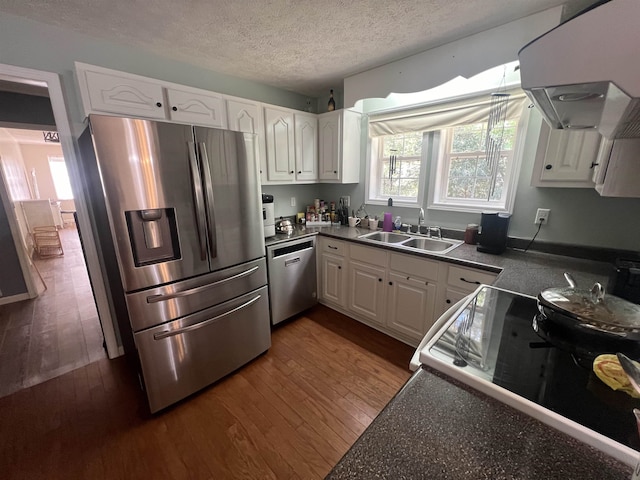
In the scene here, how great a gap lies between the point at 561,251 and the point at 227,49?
9.51 feet

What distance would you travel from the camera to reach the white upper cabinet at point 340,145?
274cm

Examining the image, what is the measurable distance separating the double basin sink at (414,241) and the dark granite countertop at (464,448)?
1685mm

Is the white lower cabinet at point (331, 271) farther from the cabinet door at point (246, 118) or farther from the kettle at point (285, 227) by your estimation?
the cabinet door at point (246, 118)

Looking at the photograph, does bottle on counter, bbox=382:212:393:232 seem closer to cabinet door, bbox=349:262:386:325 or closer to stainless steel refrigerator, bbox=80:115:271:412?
cabinet door, bbox=349:262:386:325

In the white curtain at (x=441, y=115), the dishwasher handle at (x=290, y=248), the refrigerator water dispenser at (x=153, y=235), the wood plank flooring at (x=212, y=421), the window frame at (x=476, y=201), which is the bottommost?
the wood plank flooring at (x=212, y=421)

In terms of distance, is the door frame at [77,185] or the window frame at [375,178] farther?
the window frame at [375,178]

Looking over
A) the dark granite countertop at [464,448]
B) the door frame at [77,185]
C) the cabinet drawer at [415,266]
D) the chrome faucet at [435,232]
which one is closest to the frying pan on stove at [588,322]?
the dark granite countertop at [464,448]

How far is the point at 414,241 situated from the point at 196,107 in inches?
88.8

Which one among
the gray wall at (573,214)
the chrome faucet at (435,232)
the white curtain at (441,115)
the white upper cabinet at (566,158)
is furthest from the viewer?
the chrome faucet at (435,232)

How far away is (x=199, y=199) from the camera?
62.9 inches

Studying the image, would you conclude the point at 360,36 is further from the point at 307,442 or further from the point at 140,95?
the point at 307,442

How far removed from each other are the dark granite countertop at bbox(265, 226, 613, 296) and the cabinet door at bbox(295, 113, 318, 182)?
40.4 inches

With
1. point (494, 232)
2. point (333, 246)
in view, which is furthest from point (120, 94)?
point (494, 232)

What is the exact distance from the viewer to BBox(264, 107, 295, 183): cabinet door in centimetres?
256
